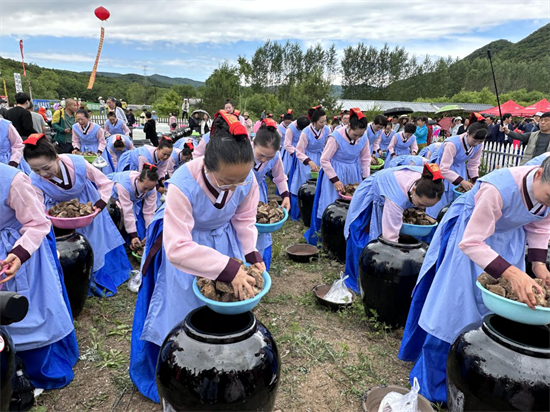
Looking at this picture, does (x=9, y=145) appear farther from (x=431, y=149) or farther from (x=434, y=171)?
(x=431, y=149)

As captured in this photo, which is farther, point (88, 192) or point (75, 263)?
point (88, 192)

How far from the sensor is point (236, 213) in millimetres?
2502

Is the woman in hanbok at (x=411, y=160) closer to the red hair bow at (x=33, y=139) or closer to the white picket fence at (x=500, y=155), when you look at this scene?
the red hair bow at (x=33, y=139)

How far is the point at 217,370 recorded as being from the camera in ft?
5.98

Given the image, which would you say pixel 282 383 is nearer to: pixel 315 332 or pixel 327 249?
pixel 315 332

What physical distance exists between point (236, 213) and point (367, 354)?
6.23 feet

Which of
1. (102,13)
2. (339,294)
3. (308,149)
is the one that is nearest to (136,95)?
(102,13)

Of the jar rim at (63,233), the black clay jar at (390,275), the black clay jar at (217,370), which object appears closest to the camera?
the black clay jar at (217,370)

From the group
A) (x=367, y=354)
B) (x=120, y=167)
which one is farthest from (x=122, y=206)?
(x=367, y=354)

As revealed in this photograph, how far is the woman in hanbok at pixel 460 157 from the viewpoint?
17.4ft

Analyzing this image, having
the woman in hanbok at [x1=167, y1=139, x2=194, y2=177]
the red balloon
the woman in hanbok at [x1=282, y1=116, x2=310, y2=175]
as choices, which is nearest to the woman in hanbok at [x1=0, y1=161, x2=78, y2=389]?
the woman in hanbok at [x1=167, y1=139, x2=194, y2=177]

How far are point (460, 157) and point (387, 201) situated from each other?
303 cm

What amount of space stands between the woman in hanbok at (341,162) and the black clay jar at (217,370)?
11.4ft

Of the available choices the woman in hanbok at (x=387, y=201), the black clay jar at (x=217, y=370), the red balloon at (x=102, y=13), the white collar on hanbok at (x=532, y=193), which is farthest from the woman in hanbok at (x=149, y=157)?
the red balloon at (x=102, y=13)
